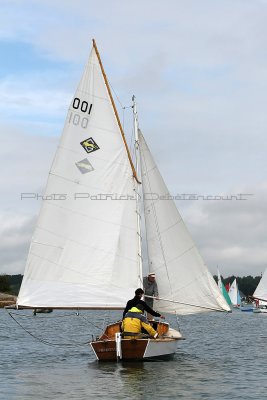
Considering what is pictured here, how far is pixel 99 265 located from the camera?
107 ft

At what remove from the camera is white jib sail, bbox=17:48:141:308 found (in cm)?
3225

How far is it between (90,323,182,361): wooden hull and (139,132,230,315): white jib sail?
5.89ft

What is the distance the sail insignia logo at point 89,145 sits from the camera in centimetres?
3325

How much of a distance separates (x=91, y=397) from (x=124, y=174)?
39.6 feet

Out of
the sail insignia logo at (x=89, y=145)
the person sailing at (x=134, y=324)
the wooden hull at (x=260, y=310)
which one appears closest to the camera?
the person sailing at (x=134, y=324)

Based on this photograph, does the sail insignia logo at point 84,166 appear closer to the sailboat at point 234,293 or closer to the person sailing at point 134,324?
the person sailing at point 134,324

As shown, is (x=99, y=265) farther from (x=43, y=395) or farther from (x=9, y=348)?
(x=9, y=348)

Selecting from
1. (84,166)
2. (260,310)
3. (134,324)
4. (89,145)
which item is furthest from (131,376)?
(260,310)

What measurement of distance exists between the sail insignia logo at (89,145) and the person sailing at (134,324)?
7.49 metres

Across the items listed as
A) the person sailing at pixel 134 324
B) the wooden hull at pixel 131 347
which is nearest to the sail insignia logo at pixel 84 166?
the person sailing at pixel 134 324

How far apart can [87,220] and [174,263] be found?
4.39 m

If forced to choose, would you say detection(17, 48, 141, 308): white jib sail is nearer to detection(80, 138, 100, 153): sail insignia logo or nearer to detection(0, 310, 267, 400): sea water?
detection(80, 138, 100, 153): sail insignia logo

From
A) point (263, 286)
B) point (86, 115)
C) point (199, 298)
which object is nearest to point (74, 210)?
point (86, 115)

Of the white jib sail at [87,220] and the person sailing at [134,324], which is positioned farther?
the white jib sail at [87,220]
